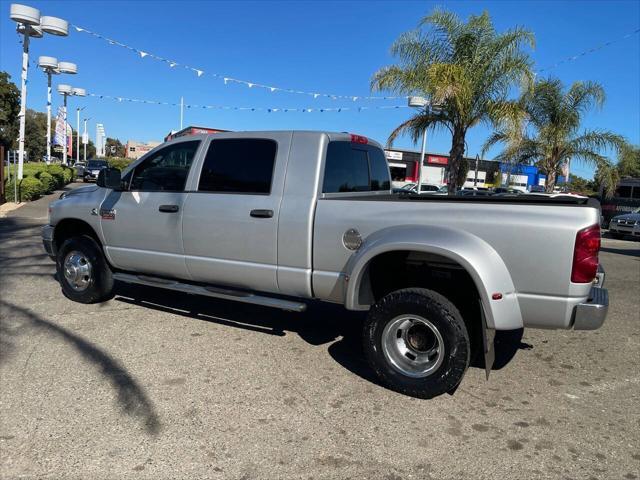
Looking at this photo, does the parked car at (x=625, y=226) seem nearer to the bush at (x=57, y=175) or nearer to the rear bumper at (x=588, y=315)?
the rear bumper at (x=588, y=315)

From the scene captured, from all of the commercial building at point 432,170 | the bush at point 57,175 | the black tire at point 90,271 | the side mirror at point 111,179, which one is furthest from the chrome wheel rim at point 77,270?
the commercial building at point 432,170

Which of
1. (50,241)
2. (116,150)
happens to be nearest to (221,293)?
(50,241)

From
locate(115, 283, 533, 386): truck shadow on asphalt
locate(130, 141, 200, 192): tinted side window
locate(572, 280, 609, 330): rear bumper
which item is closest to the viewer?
locate(572, 280, 609, 330): rear bumper

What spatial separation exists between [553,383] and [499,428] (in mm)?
1093

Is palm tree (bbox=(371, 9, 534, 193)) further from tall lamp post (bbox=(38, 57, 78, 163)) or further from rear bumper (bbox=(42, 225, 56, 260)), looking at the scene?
tall lamp post (bbox=(38, 57, 78, 163))

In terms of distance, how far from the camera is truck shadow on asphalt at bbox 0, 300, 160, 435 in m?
3.49

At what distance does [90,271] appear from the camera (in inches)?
230

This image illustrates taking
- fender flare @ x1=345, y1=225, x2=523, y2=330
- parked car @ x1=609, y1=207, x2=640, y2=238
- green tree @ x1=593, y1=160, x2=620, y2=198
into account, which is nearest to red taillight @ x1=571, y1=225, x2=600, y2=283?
fender flare @ x1=345, y1=225, x2=523, y2=330

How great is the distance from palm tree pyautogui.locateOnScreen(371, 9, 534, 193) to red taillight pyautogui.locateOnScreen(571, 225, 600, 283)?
10961 mm

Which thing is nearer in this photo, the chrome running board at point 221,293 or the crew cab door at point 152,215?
the chrome running board at point 221,293

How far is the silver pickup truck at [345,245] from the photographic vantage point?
11.5ft

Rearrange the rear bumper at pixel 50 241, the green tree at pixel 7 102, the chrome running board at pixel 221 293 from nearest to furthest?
the chrome running board at pixel 221 293
the rear bumper at pixel 50 241
the green tree at pixel 7 102

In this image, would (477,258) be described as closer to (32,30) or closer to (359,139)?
(359,139)

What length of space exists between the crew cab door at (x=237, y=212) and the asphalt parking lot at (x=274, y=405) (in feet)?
2.38
